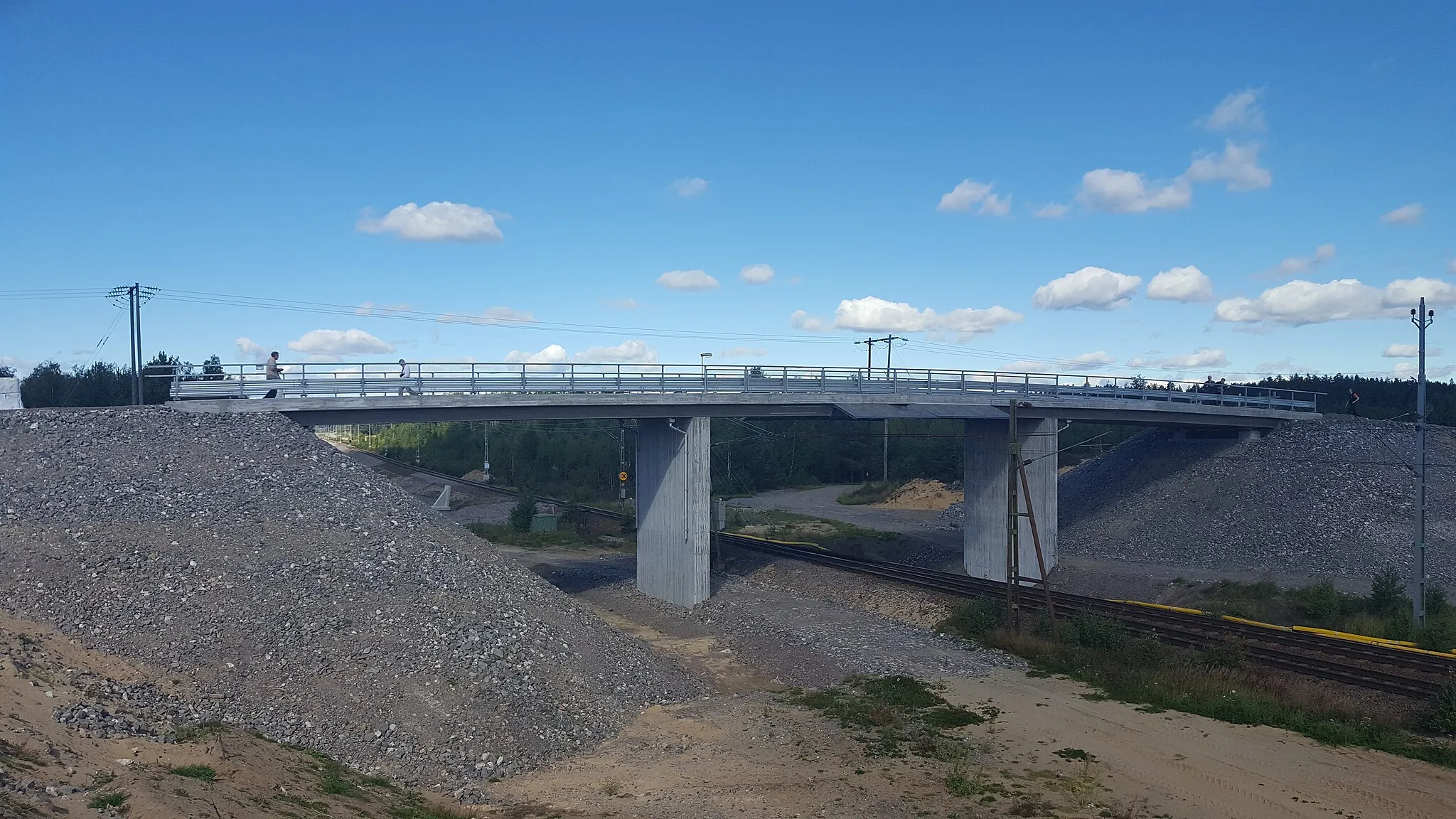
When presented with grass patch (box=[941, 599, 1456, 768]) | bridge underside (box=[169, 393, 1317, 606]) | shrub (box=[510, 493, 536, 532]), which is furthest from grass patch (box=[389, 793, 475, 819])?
shrub (box=[510, 493, 536, 532])

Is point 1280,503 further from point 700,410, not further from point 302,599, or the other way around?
point 302,599

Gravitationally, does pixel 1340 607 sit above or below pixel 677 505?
below

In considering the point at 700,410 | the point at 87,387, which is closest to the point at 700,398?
the point at 700,410

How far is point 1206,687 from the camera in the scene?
71.5 feet

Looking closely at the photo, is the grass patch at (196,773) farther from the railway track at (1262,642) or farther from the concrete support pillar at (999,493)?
the concrete support pillar at (999,493)

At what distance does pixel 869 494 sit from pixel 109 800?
69104mm

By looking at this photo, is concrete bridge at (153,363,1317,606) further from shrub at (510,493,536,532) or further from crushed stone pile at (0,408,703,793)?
shrub at (510,493,536,532)

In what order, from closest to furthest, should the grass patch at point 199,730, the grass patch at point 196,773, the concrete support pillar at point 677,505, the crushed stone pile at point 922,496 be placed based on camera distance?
the grass patch at point 196,773 < the grass patch at point 199,730 < the concrete support pillar at point 677,505 < the crushed stone pile at point 922,496

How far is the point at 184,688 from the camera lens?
52.5ft

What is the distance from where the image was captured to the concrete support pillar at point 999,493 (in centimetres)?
3925

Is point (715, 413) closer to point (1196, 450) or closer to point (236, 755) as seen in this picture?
point (236, 755)

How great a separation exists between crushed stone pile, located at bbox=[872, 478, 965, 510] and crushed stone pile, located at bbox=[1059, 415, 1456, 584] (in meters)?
17.7

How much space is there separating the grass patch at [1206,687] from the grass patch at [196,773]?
18728mm

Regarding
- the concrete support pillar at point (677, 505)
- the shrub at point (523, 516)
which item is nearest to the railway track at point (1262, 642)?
the concrete support pillar at point (677, 505)
